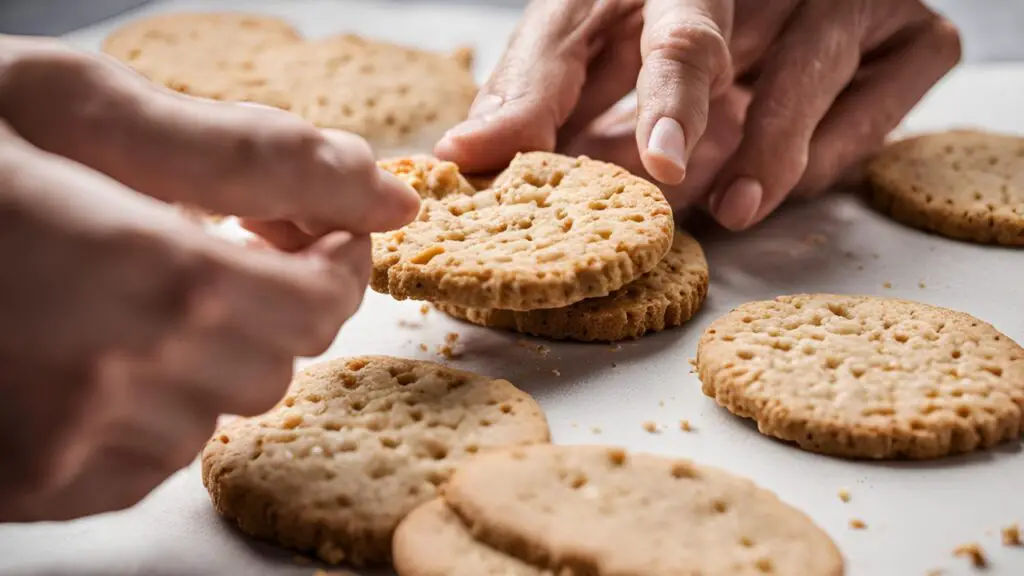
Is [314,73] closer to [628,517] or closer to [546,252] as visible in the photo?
[546,252]

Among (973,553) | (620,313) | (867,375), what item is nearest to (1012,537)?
(973,553)

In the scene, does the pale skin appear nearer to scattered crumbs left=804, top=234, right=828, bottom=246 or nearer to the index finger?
the index finger

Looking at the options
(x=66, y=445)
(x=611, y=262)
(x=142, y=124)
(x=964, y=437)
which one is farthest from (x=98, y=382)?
(x=964, y=437)

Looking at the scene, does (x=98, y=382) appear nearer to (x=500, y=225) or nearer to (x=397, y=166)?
(x=500, y=225)

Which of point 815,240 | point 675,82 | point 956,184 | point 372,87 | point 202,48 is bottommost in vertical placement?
point 202,48

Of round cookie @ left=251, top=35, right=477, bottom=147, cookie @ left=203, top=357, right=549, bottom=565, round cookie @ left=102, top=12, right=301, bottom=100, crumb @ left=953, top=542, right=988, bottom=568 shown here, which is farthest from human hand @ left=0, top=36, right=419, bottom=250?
round cookie @ left=102, top=12, right=301, bottom=100

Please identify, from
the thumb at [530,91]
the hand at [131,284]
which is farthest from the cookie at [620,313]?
the hand at [131,284]
